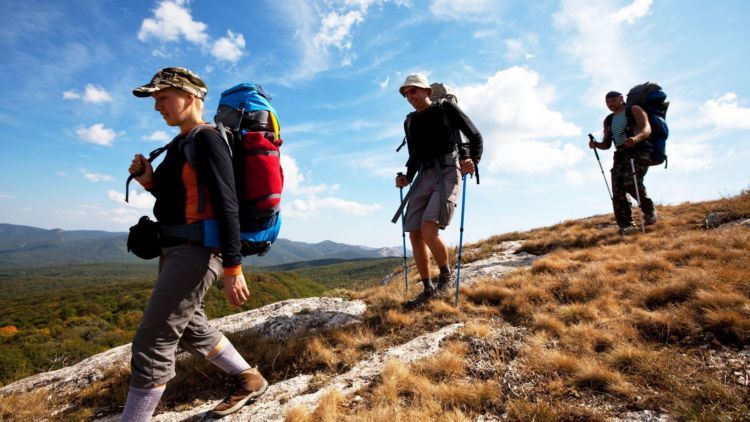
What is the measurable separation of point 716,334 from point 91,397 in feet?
22.3

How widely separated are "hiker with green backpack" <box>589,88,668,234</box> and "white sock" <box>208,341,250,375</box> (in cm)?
926

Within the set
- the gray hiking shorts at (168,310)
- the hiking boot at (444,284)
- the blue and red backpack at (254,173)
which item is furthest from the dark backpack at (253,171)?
the hiking boot at (444,284)

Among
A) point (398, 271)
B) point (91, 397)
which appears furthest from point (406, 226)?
point (398, 271)

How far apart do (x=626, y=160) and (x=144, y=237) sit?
1022 centimetres

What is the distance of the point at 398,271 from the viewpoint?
10547 mm

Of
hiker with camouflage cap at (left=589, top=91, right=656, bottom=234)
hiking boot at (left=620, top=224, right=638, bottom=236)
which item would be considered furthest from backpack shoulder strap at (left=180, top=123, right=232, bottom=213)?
hiking boot at (left=620, top=224, right=638, bottom=236)

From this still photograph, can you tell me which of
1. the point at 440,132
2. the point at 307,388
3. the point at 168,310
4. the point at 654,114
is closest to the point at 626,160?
the point at 654,114

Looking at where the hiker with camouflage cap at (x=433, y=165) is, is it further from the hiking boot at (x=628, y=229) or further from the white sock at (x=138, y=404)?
the hiking boot at (x=628, y=229)

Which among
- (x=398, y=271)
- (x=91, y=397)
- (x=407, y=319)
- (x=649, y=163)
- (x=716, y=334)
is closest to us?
(x=716, y=334)

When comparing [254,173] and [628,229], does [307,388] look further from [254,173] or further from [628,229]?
[628,229]

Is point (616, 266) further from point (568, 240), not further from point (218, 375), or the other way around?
point (218, 375)

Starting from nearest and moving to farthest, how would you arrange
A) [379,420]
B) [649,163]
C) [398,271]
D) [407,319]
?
[379,420] → [407,319] → [649,163] → [398,271]

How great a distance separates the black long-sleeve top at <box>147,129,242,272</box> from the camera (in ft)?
8.88

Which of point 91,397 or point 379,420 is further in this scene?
point 91,397
